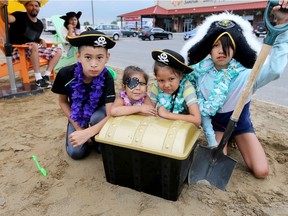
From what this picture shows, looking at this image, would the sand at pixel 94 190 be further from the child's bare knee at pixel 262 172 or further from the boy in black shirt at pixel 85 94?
the boy in black shirt at pixel 85 94

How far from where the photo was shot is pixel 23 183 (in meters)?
2.12

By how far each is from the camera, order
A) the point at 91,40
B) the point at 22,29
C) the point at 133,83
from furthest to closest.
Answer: the point at 22,29
the point at 133,83
the point at 91,40

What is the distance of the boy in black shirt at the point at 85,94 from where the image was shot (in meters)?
2.12

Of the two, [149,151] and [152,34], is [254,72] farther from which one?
[152,34]

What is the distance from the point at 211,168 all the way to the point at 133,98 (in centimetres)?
84

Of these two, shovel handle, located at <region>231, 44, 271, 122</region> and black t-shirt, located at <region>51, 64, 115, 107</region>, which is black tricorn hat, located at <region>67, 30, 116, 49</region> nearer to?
black t-shirt, located at <region>51, 64, 115, 107</region>

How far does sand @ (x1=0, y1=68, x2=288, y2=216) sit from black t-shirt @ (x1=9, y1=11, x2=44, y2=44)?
2408 mm

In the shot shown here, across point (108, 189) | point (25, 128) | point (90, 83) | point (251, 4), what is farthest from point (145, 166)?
point (251, 4)

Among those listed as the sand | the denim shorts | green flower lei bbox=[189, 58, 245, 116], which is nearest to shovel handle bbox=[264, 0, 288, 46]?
green flower lei bbox=[189, 58, 245, 116]

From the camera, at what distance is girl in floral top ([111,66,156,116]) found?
6.57ft

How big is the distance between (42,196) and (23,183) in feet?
0.86

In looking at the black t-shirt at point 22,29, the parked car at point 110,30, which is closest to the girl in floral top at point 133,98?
the black t-shirt at point 22,29

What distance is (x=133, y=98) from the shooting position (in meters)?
2.15

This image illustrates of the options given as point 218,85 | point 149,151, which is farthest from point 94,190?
point 218,85
